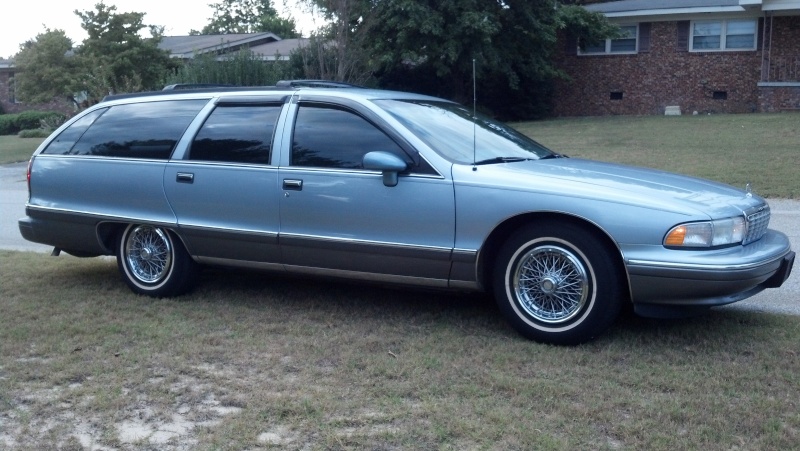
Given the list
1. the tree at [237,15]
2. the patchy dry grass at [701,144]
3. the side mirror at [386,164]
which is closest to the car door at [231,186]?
the side mirror at [386,164]

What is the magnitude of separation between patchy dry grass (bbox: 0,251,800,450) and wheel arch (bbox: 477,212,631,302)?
0.39 metres

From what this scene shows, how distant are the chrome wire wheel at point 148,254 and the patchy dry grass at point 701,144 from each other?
8424 mm

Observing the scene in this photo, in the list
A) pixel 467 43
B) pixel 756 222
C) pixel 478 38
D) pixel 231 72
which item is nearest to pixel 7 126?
pixel 231 72

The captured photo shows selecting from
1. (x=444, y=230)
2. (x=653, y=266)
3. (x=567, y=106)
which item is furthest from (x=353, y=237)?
(x=567, y=106)

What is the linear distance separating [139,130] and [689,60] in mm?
25440

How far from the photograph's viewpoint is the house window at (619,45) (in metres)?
30.3

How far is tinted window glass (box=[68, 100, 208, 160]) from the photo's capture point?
6.74m

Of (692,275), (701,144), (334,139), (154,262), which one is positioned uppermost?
(334,139)

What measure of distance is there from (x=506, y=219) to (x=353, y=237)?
1.06 metres

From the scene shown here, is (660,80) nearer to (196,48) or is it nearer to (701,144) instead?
(701,144)

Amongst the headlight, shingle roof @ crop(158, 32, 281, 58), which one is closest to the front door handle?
the headlight

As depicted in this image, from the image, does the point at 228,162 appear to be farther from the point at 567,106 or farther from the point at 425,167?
the point at 567,106

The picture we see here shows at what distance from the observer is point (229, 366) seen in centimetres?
511

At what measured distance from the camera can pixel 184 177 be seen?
650 centimetres
